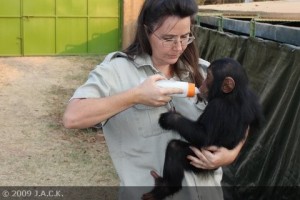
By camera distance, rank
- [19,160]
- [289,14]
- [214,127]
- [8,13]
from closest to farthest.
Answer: [214,127]
[289,14]
[19,160]
[8,13]

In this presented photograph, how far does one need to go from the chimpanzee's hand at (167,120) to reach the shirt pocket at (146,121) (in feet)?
0.07

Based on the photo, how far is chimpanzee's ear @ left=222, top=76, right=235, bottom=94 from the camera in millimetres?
2408

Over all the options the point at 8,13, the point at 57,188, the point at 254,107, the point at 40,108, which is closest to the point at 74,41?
the point at 8,13

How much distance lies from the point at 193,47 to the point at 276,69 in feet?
5.59

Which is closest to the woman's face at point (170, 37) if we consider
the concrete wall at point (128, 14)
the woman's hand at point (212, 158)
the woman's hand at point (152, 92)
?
the woman's hand at point (152, 92)

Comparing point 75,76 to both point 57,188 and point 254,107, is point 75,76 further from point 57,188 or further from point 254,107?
point 254,107

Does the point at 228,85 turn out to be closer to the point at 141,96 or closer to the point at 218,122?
the point at 218,122

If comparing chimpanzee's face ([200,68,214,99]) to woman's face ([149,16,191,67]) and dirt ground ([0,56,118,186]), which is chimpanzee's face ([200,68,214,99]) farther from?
dirt ground ([0,56,118,186])

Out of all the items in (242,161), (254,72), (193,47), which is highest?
(193,47)

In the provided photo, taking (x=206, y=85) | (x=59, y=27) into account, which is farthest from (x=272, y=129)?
(x=59, y=27)

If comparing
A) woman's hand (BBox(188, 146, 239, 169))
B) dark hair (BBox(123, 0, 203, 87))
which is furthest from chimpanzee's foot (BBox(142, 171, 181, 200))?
dark hair (BBox(123, 0, 203, 87))

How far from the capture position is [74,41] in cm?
1409

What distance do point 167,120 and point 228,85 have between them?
0.48 m

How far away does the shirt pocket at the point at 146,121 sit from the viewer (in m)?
2.06
